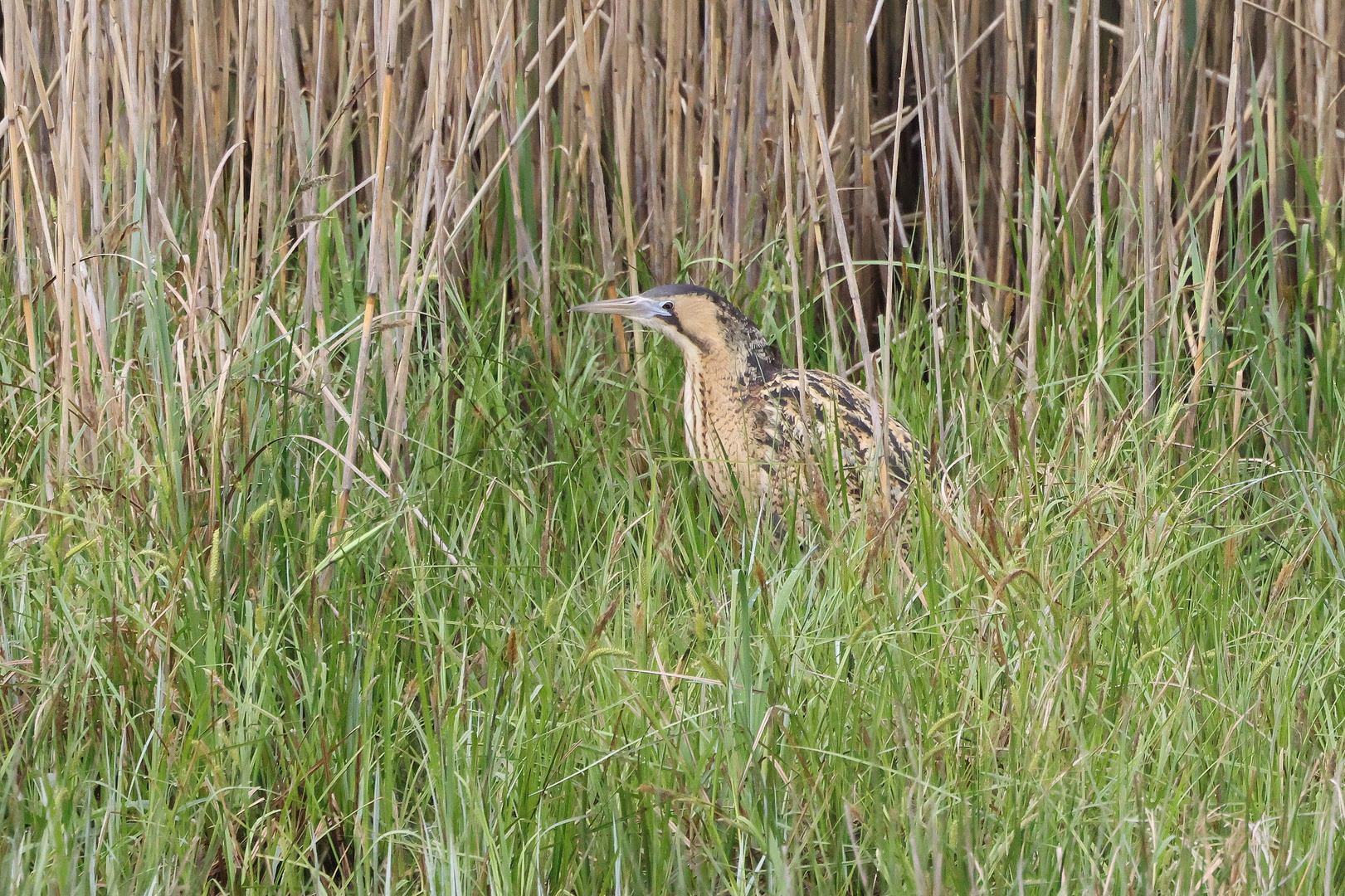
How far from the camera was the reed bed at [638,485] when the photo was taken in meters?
1.88

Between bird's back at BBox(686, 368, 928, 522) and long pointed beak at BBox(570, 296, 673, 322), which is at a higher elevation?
long pointed beak at BBox(570, 296, 673, 322)

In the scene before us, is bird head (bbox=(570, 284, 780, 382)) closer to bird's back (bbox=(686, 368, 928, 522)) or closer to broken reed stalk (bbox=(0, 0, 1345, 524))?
bird's back (bbox=(686, 368, 928, 522))

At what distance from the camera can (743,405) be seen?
3414 millimetres

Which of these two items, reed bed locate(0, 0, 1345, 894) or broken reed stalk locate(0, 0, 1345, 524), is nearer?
reed bed locate(0, 0, 1345, 894)

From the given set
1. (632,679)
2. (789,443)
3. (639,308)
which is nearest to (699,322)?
(639,308)

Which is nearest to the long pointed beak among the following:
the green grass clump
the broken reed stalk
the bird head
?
the bird head

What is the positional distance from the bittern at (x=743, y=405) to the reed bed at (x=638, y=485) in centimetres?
10

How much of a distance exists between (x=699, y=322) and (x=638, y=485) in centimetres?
48

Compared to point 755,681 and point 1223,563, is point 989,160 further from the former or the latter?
point 755,681

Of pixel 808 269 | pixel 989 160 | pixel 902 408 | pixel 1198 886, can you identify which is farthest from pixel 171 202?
pixel 1198 886

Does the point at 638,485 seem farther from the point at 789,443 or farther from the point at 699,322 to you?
the point at 699,322

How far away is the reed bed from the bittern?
0.32 feet

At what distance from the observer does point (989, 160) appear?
159 inches

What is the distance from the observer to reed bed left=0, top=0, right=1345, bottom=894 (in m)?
1.88
